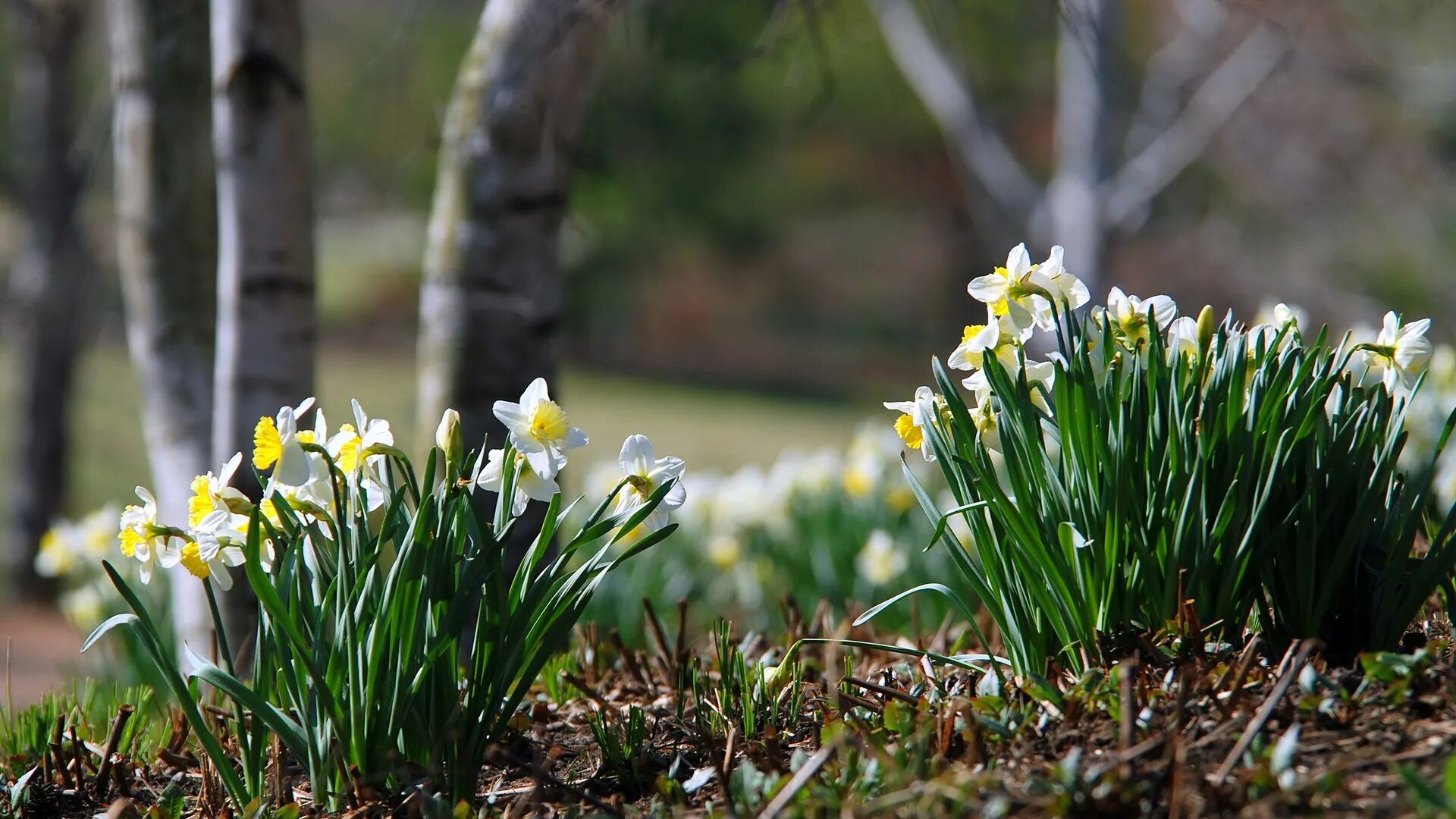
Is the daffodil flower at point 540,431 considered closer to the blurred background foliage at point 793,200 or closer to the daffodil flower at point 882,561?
the blurred background foliage at point 793,200

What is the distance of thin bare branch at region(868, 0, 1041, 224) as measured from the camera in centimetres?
773

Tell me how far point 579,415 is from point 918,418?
12.3 meters

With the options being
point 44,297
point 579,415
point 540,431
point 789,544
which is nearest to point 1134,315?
point 540,431

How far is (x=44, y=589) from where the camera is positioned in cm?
694

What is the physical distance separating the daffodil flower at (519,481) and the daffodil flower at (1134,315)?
2.90 ft

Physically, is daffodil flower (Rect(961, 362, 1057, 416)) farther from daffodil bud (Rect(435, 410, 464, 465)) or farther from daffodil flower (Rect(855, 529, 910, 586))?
daffodil flower (Rect(855, 529, 910, 586))

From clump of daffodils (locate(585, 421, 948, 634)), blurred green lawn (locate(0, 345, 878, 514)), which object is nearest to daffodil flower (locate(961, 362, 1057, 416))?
clump of daffodils (locate(585, 421, 948, 634))

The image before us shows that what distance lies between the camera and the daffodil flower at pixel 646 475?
63.6 inches

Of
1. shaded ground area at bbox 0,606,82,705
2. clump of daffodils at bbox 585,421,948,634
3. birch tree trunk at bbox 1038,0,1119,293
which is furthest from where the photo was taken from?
birch tree trunk at bbox 1038,0,1119,293

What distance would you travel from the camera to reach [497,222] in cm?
252

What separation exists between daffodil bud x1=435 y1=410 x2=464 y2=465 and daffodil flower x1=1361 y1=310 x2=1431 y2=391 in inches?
53.1

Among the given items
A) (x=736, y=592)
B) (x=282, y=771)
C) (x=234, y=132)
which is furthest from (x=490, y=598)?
(x=736, y=592)

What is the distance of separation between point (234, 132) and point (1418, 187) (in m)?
Answer: 10.3

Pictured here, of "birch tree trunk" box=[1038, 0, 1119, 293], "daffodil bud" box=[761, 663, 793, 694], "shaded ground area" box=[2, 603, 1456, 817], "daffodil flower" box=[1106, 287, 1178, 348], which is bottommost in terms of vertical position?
"shaded ground area" box=[2, 603, 1456, 817]
